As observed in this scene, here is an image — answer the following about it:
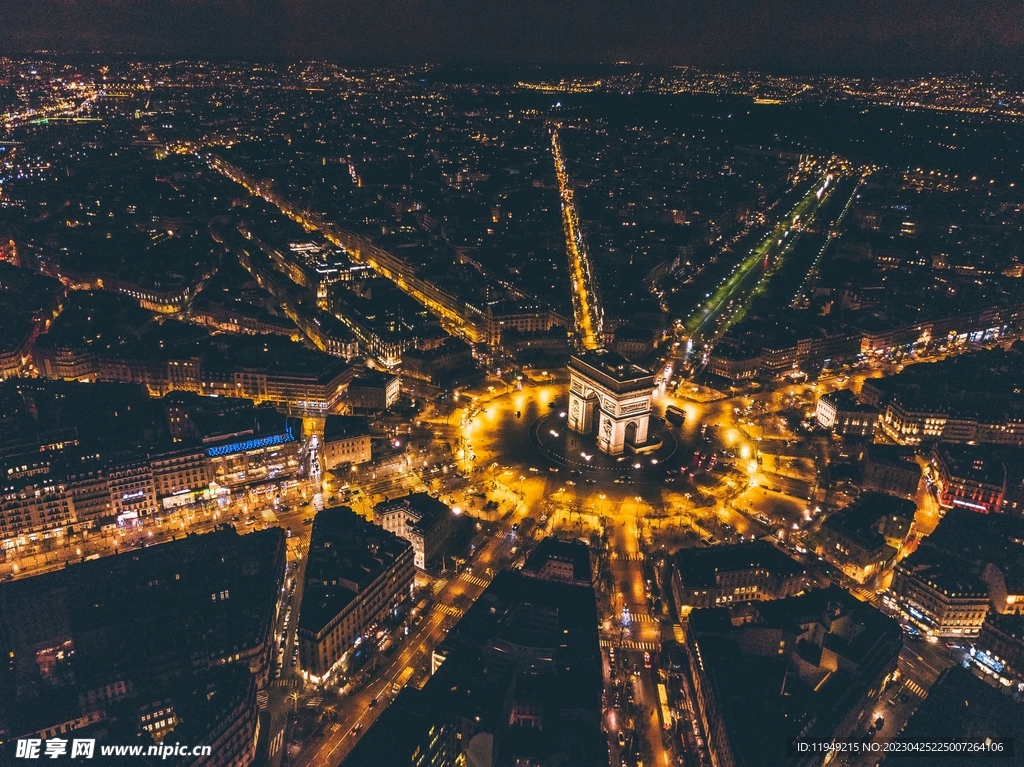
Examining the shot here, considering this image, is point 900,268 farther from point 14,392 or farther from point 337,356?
point 14,392

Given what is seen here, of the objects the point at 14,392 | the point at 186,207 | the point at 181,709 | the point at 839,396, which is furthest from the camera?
the point at 186,207

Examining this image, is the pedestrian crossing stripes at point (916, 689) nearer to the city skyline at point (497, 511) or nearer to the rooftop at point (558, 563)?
the city skyline at point (497, 511)

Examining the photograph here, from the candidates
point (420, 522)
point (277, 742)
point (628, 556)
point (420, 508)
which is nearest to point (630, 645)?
point (628, 556)

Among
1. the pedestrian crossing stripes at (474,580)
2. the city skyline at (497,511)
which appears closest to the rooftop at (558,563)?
the city skyline at (497,511)

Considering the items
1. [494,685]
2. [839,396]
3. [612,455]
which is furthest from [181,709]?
[839,396]

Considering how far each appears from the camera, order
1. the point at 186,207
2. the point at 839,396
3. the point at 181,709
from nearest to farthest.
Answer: the point at 181,709 < the point at 839,396 < the point at 186,207
